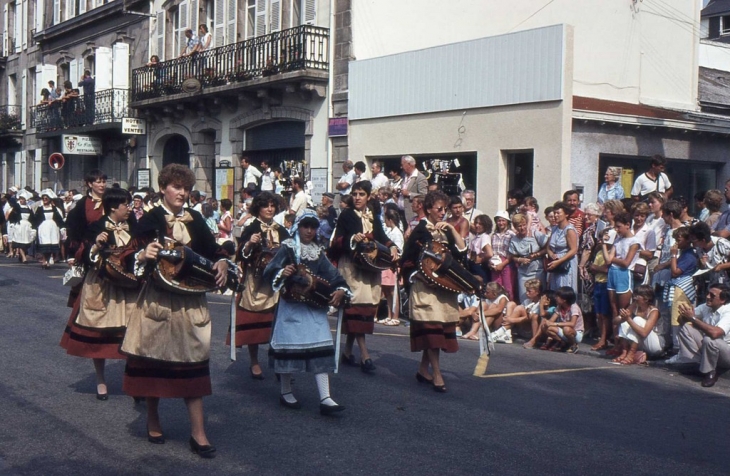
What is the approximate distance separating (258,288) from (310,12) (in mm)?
14327

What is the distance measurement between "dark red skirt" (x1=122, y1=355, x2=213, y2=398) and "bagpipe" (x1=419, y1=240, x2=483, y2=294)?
2.69 m

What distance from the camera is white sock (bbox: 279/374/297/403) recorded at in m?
7.59

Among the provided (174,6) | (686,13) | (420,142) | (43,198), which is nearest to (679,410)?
(420,142)

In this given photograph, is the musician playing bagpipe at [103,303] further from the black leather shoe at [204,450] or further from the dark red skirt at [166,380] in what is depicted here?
the black leather shoe at [204,450]

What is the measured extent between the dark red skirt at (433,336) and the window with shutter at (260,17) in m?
16.5

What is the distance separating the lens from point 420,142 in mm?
18984

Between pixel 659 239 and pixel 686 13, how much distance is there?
38.7 feet

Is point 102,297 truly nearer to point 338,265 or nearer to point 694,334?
point 338,265

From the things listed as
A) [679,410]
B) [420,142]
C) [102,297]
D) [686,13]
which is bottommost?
[679,410]

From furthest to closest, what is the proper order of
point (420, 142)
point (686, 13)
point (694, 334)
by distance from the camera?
point (686, 13) → point (420, 142) → point (694, 334)

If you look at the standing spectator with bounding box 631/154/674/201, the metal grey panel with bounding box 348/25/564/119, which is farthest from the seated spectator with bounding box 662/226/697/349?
the metal grey panel with bounding box 348/25/564/119

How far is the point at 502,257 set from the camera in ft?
Result: 43.6

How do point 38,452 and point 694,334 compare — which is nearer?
point 38,452

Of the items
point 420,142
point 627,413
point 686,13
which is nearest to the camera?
point 627,413
